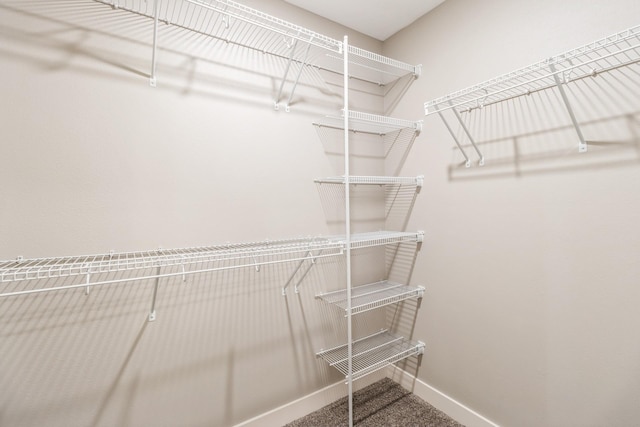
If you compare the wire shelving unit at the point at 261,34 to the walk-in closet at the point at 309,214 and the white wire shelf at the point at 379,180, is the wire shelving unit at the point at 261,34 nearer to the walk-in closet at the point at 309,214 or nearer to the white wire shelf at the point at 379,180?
the walk-in closet at the point at 309,214

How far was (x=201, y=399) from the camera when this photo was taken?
1466mm

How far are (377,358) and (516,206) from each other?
1.18 metres

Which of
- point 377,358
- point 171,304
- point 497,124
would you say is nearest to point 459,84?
point 497,124

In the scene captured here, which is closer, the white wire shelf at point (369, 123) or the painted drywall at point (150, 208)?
the painted drywall at point (150, 208)

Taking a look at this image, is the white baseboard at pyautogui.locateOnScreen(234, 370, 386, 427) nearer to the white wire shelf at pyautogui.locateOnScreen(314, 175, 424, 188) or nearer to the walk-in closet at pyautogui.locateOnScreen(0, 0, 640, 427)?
the walk-in closet at pyautogui.locateOnScreen(0, 0, 640, 427)

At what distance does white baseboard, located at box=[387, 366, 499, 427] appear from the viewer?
1.61 meters

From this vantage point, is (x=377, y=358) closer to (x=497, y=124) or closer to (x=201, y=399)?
(x=201, y=399)

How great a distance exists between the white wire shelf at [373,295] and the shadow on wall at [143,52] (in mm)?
1226

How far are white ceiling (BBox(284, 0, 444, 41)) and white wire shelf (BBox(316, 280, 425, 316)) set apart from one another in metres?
1.75

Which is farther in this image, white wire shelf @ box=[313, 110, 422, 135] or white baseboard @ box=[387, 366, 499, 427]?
white wire shelf @ box=[313, 110, 422, 135]

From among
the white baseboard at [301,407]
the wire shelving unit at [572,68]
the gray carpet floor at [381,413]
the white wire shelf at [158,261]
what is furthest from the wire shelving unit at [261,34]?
the gray carpet floor at [381,413]

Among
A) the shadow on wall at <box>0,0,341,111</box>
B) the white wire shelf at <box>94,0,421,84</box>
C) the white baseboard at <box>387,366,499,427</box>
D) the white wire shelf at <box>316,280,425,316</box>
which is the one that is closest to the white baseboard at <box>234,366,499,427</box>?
the white baseboard at <box>387,366,499,427</box>

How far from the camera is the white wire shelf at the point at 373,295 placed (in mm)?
1766

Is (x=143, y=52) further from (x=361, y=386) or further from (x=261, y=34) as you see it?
(x=361, y=386)
